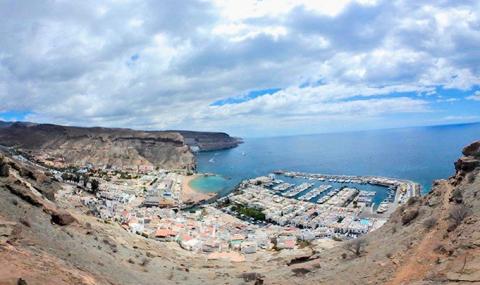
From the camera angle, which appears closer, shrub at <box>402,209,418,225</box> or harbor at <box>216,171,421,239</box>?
shrub at <box>402,209,418,225</box>

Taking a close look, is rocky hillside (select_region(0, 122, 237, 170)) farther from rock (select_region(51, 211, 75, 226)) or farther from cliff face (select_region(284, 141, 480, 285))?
cliff face (select_region(284, 141, 480, 285))

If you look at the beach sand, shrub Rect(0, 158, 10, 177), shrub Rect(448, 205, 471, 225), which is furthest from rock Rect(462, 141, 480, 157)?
the beach sand

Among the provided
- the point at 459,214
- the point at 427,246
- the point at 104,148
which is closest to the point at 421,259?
the point at 427,246

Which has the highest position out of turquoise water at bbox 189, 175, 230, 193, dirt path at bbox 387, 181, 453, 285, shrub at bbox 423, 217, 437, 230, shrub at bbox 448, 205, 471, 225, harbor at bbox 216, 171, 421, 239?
shrub at bbox 448, 205, 471, 225

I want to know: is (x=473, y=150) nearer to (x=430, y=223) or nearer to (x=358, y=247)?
(x=430, y=223)

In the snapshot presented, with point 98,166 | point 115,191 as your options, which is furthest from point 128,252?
point 98,166

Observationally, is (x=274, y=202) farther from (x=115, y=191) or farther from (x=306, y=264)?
(x=306, y=264)

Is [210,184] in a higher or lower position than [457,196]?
lower
